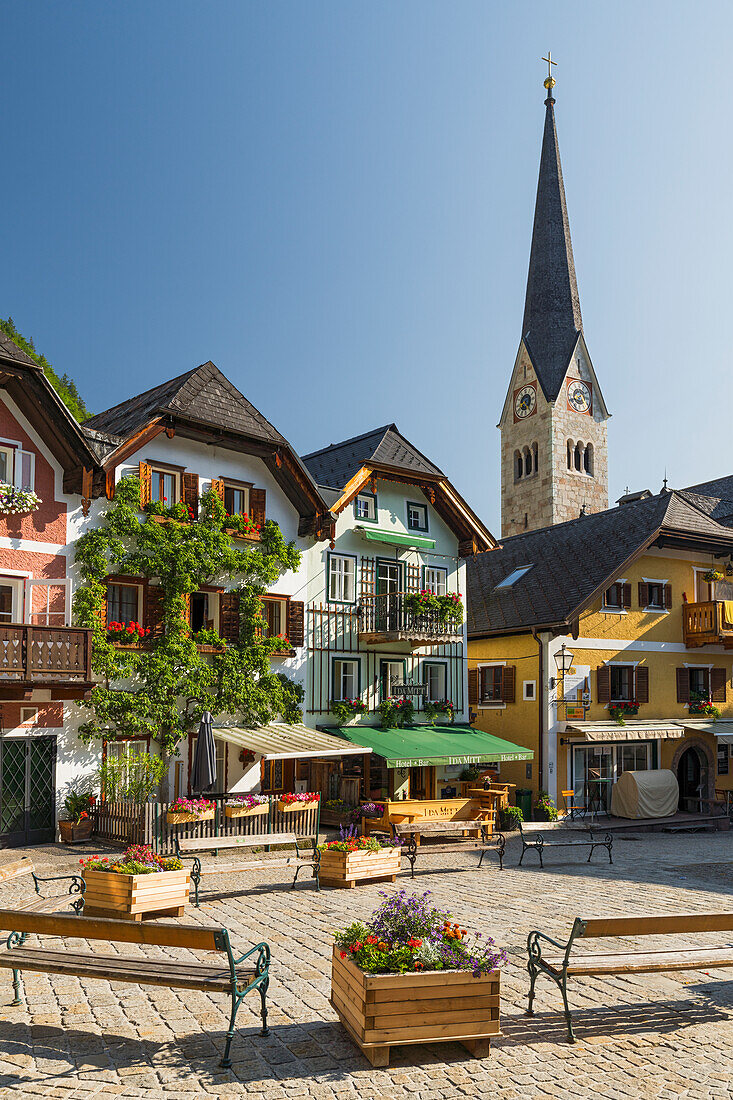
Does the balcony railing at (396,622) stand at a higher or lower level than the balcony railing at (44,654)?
higher

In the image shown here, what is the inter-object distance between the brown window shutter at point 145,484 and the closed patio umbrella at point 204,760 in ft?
19.1

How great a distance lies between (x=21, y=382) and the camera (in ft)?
72.0

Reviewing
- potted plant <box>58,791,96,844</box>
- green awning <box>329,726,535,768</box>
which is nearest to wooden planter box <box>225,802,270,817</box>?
potted plant <box>58,791,96,844</box>

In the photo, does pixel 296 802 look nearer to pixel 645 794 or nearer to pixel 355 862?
pixel 355 862

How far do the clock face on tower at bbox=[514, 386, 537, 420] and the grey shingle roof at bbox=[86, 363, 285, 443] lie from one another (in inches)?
1637

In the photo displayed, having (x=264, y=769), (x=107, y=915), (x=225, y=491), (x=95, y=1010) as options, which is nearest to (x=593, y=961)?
(x=95, y=1010)

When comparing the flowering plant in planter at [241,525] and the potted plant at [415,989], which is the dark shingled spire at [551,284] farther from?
the potted plant at [415,989]

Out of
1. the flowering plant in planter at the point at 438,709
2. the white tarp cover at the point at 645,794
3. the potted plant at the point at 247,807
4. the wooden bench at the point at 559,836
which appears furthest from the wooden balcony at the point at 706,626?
the potted plant at the point at 247,807

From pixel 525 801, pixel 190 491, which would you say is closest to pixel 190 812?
pixel 190 491

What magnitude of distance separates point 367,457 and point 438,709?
27.2 ft

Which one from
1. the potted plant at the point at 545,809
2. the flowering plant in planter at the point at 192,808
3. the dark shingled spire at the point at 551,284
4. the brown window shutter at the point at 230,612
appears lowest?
the potted plant at the point at 545,809

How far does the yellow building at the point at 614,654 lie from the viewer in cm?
3153

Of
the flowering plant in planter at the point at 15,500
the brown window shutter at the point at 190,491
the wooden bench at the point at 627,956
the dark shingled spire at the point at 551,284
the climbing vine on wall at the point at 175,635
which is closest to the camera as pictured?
the wooden bench at the point at 627,956

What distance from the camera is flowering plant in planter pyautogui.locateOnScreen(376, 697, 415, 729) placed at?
28.9 metres
